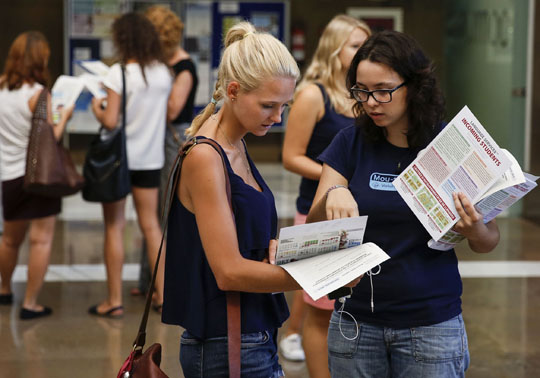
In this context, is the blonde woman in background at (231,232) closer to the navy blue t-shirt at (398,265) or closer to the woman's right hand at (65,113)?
the navy blue t-shirt at (398,265)

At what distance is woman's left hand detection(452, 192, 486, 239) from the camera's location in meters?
2.42

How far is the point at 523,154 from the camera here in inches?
377

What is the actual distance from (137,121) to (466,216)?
3.42m

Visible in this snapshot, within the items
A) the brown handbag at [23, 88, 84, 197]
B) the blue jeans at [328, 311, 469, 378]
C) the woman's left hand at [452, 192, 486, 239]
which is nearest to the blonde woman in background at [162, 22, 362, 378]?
the blue jeans at [328, 311, 469, 378]

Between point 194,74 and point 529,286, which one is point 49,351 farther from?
point 529,286

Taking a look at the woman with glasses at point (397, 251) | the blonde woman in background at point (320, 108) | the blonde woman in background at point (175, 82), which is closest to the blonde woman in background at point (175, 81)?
the blonde woman in background at point (175, 82)

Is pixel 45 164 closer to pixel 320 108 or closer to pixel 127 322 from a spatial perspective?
pixel 127 322

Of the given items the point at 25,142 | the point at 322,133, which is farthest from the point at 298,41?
the point at 322,133

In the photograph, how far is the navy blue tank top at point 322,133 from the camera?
160 inches

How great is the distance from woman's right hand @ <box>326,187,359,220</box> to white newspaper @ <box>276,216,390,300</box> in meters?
0.22

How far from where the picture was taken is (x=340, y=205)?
2520 millimetres

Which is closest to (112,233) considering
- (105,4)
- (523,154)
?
(523,154)

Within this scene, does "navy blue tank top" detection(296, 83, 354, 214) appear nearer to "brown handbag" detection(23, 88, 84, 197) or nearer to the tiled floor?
the tiled floor

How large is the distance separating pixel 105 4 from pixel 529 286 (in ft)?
23.5
